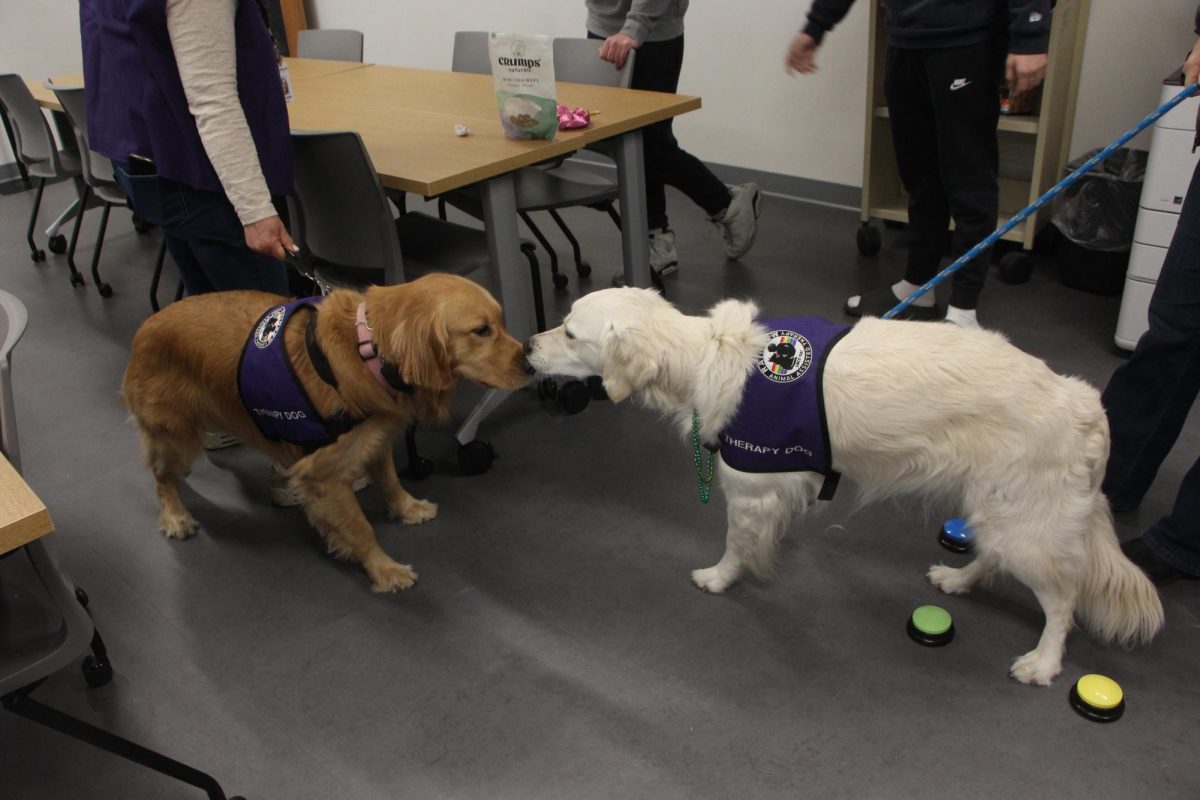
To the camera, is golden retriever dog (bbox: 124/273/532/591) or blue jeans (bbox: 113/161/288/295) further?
blue jeans (bbox: 113/161/288/295)

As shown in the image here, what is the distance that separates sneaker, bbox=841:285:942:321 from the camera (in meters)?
3.18

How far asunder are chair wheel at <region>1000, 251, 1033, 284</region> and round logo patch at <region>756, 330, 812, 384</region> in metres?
2.08

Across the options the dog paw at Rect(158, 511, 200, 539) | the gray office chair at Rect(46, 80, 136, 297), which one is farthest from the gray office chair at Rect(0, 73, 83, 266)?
Answer: the dog paw at Rect(158, 511, 200, 539)

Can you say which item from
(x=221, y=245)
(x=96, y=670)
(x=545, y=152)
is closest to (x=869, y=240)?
(x=545, y=152)

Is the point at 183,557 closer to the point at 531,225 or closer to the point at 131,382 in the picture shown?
the point at 131,382

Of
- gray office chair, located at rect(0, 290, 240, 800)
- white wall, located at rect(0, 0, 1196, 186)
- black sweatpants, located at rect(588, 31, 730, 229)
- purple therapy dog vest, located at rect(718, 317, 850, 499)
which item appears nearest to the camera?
gray office chair, located at rect(0, 290, 240, 800)

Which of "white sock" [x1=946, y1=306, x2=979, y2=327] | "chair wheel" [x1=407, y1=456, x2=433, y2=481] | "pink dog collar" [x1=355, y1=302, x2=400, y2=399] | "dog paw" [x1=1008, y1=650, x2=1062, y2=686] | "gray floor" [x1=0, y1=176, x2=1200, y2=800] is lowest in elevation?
"gray floor" [x1=0, y1=176, x2=1200, y2=800]

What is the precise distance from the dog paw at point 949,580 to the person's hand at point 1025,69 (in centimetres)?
133

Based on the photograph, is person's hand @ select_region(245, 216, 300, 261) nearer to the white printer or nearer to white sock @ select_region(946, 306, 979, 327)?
white sock @ select_region(946, 306, 979, 327)

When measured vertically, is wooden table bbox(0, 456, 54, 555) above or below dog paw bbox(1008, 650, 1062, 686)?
above

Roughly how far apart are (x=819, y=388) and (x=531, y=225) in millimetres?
2287

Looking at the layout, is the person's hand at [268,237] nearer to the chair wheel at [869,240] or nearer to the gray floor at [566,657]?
the gray floor at [566,657]

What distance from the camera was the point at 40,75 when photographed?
5680 millimetres

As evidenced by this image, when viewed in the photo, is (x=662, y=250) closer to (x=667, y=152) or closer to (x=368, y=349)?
(x=667, y=152)
